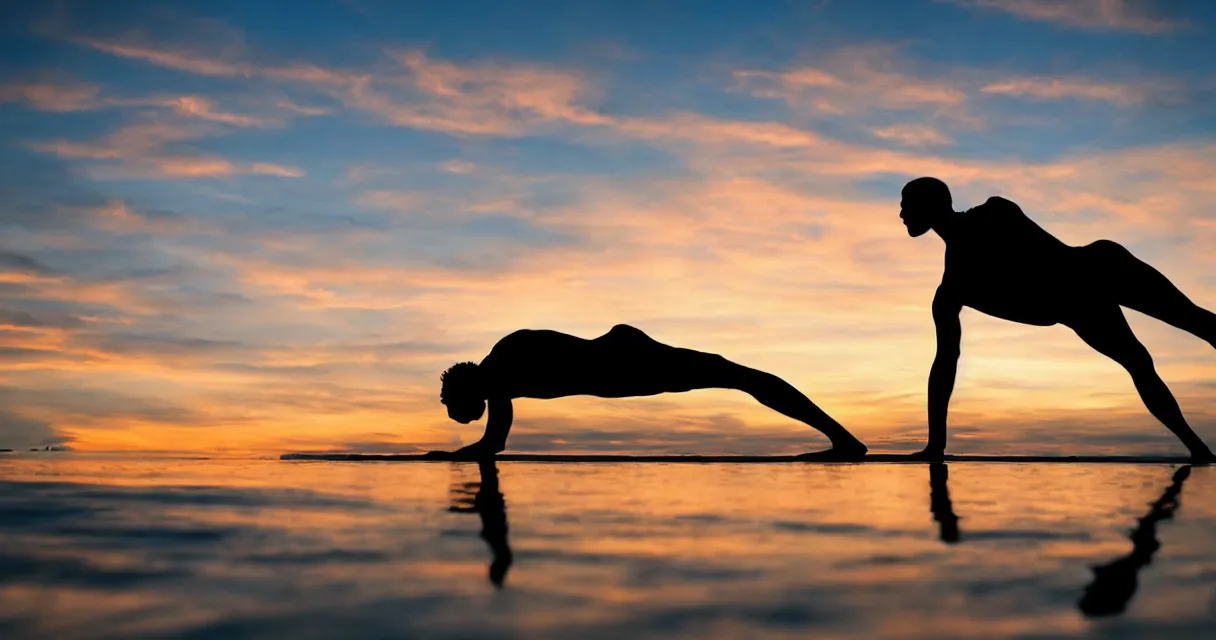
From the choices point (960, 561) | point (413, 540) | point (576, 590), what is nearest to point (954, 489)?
point (960, 561)

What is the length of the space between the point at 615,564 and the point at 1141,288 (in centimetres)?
1127

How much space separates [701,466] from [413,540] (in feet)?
21.9

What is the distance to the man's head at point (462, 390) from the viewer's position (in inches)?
547

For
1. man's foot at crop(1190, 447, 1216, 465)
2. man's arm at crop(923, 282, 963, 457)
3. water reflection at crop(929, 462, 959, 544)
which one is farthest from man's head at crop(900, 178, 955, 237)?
water reflection at crop(929, 462, 959, 544)

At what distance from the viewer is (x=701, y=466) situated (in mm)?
10250

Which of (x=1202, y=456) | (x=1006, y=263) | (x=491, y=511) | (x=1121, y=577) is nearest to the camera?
(x=1121, y=577)

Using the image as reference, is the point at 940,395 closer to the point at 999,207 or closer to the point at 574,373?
the point at 999,207

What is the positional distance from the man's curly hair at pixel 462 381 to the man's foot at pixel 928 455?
570 cm

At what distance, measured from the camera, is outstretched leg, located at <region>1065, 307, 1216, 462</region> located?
12219 millimetres

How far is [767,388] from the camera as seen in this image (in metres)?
13.1

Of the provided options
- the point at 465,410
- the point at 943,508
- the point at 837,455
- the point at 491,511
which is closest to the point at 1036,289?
the point at 837,455

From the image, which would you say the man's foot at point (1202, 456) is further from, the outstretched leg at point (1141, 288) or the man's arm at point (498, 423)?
the man's arm at point (498, 423)

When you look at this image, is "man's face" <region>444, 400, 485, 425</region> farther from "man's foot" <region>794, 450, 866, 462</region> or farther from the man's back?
the man's back

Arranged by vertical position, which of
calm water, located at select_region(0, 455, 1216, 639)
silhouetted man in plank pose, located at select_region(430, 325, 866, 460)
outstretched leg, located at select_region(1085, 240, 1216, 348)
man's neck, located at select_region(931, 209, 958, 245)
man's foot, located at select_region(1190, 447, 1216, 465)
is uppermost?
man's neck, located at select_region(931, 209, 958, 245)
